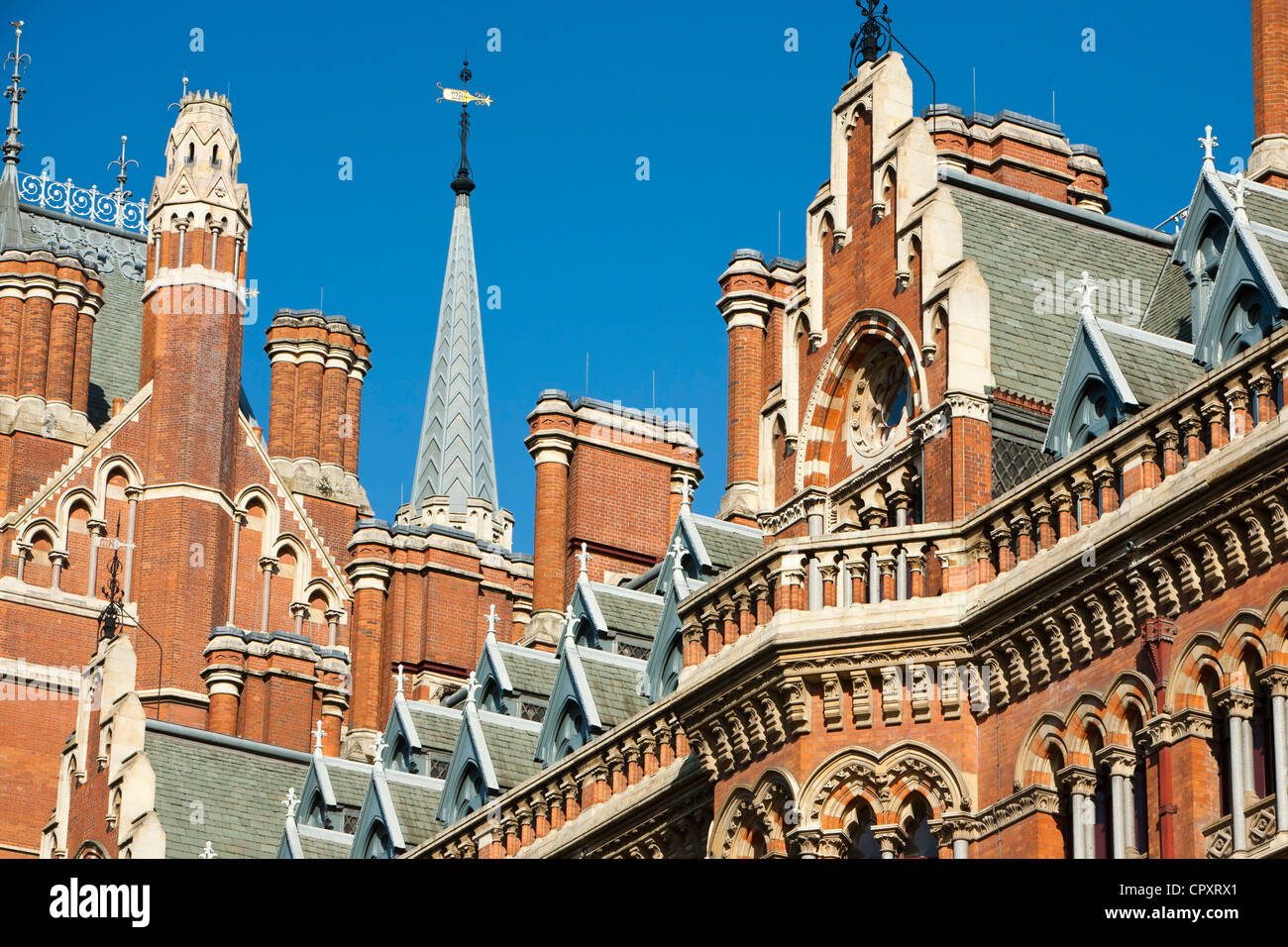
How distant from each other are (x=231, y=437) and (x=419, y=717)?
2547 centimetres

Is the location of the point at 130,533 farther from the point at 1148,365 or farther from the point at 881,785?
the point at 1148,365

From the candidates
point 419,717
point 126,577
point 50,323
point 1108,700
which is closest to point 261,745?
point 419,717

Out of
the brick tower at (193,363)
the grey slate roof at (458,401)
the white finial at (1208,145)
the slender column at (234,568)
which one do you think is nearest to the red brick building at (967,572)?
the white finial at (1208,145)

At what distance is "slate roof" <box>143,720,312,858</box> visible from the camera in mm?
61969

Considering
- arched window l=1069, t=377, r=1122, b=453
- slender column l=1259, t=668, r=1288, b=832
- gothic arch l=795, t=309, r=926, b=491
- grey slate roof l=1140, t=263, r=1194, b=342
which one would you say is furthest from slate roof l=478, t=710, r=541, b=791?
slender column l=1259, t=668, r=1288, b=832

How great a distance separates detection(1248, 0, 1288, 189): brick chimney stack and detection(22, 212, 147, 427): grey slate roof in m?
47.8

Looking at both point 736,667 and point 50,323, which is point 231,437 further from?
point 736,667

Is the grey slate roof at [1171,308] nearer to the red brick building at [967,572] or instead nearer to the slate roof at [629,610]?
the red brick building at [967,572]

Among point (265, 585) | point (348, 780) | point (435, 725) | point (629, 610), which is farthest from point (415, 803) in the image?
point (265, 585)

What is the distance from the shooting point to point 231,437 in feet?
272

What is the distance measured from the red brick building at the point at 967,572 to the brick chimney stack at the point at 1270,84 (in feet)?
0.16

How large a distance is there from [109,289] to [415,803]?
140 feet

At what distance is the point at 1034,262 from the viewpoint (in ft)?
146

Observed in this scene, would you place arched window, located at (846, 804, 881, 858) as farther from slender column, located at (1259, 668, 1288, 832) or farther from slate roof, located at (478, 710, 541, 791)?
slate roof, located at (478, 710, 541, 791)
